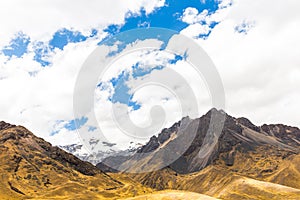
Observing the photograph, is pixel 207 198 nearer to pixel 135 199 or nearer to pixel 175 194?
pixel 175 194

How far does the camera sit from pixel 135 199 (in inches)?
7318

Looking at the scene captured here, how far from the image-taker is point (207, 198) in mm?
173750

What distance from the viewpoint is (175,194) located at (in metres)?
186

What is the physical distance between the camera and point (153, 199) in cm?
18188

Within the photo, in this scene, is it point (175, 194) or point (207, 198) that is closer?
point (207, 198)

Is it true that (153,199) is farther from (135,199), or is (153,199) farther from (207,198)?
(207,198)

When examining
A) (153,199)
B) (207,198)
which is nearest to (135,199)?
(153,199)

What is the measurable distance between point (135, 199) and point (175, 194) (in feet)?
70.8

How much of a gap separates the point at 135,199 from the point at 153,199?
10467 millimetres

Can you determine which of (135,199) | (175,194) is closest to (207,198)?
(175,194)

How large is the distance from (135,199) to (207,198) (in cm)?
3873

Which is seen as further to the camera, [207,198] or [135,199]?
[135,199]
